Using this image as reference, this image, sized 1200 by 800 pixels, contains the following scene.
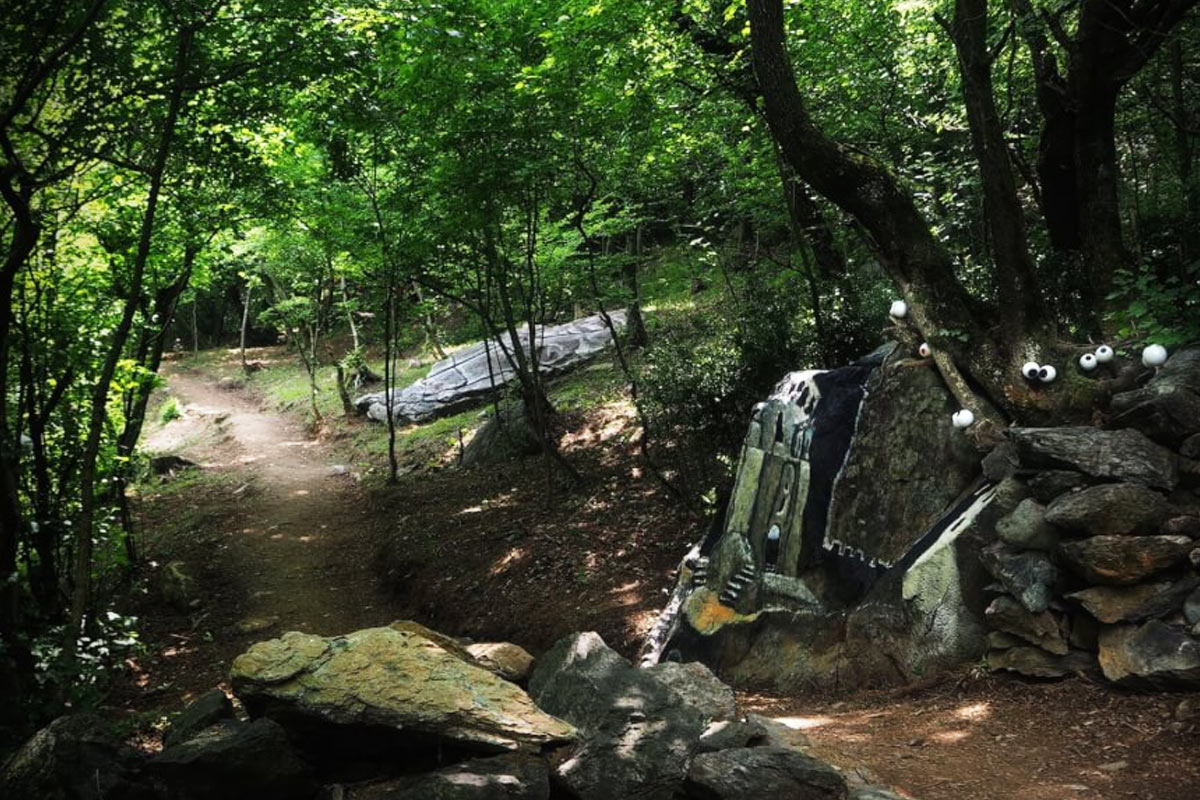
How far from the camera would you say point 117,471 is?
8891mm

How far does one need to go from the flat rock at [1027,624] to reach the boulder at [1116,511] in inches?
23.2

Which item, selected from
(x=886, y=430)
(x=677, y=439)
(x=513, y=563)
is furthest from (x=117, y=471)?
(x=886, y=430)

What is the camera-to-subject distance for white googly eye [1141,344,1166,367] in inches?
196

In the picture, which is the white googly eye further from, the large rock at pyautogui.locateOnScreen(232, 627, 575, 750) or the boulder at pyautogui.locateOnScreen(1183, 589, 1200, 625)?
the large rock at pyautogui.locateOnScreen(232, 627, 575, 750)

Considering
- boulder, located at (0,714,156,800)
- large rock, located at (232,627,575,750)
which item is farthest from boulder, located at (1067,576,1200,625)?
boulder, located at (0,714,156,800)

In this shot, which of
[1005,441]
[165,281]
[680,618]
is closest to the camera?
[1005,441]

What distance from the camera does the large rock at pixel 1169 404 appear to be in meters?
4.65

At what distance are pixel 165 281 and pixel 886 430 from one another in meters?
10.1

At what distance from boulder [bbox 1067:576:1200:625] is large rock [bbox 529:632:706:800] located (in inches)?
94.8

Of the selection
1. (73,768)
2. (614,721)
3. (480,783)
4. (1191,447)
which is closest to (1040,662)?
(1191,447)

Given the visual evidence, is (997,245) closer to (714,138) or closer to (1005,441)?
(1005,441)

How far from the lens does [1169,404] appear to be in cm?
471

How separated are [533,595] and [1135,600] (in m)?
5.70

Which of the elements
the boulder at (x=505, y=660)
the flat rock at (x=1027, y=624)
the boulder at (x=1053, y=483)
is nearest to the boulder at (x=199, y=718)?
the boulder at (x=505, y=660)
